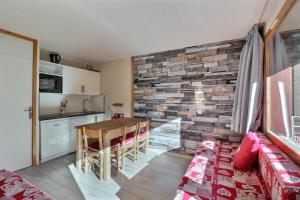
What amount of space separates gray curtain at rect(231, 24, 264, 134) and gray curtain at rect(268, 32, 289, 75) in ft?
0.56

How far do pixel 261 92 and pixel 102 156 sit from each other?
250cm

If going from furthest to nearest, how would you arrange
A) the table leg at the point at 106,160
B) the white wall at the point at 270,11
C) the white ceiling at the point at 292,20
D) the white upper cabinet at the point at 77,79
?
the white upper cabinet at the point at 77,79 < the table leg at the point at 106,160 < the white wall at the point at 270,11 < the white ceiling at the point at 292,20

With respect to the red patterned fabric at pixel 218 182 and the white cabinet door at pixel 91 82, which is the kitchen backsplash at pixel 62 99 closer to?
the white cabinet door at pixel 91 82

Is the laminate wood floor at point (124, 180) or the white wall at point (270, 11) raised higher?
the white wall at point (270, 11)

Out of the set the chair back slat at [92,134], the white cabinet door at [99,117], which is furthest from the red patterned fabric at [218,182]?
the white cabinet door at [99,117]

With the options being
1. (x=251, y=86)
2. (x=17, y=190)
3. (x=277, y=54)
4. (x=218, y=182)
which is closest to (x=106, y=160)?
(x=17, y=190)

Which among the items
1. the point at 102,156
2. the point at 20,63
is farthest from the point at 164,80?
the point at 20,63

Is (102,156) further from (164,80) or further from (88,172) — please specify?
(164,80)

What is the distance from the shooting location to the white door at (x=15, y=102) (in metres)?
2.43

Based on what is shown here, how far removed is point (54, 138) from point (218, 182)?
3.02 m

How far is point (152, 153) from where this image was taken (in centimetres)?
343

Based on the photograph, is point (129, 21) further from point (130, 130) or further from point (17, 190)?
point (17, 190)

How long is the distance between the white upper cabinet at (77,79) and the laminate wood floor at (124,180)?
1.59 m

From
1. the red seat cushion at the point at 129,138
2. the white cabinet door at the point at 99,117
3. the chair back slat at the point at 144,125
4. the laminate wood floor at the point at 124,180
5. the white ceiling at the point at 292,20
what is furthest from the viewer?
the white cabinet door at the point at 99,117
